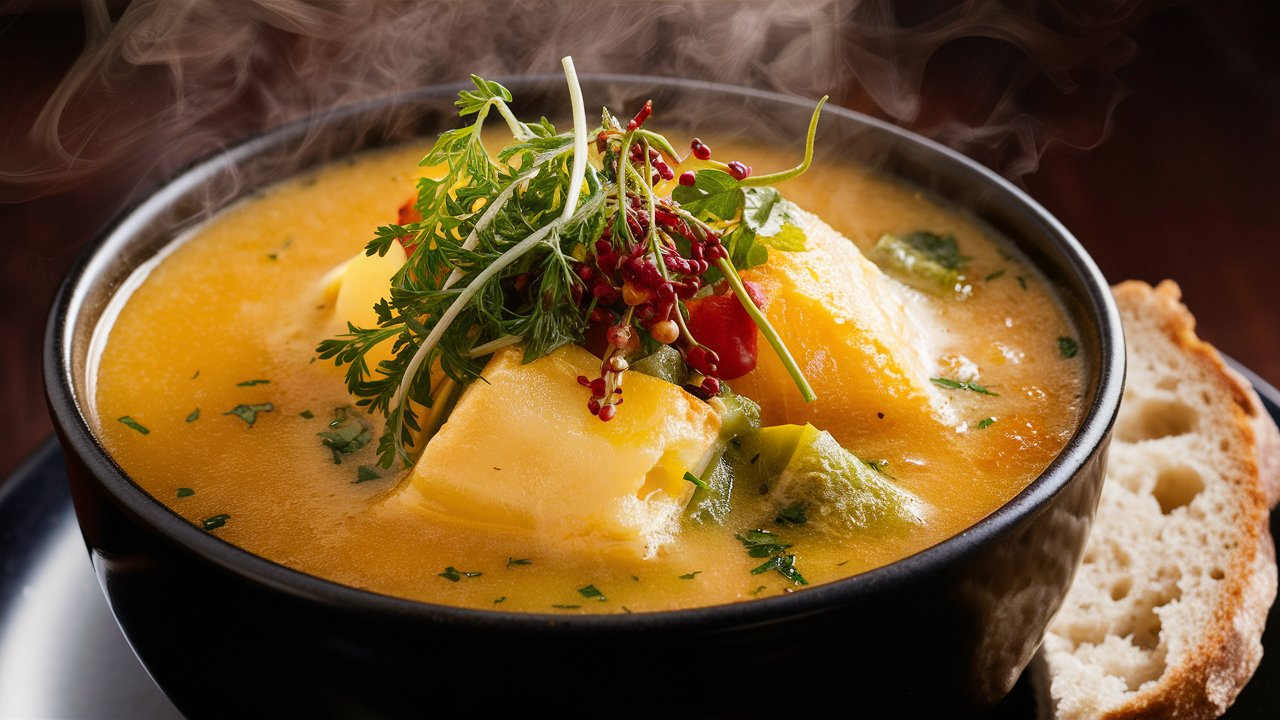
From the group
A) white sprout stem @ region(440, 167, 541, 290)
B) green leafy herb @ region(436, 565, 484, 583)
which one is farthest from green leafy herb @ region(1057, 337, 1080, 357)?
green leafy herb @ region(436, 565, 484, 583)

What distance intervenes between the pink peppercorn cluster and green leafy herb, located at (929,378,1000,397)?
1.49 feet

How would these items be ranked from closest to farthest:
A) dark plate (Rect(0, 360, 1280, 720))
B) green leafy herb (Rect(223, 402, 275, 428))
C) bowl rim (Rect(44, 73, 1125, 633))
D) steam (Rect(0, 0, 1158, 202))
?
bowl rim (Rect(44, 73, 1125, 633)) < green leafy herb (Rect(223, 402, 275, 428)) < dark plate (Rect(0, 360, 1280, 720)) < steam (Rect(0, 0, 1158, 202))

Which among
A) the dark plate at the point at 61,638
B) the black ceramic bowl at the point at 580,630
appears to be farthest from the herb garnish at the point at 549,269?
the dark plate at the point at 61,638

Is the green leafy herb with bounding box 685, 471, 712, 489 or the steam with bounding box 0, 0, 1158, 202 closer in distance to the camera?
the green leafy herb with bounding box 685, 471, 712, 489

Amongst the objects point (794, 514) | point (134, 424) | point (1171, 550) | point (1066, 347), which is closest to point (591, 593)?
point (794, 514)

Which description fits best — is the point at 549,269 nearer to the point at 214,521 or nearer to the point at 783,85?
the point at 214,521

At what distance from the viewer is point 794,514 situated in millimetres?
1647

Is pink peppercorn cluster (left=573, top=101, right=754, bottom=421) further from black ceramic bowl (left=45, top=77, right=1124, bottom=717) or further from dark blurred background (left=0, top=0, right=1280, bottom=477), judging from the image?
dark blurred background (left=0, top=0, right=1280, bottom=477)

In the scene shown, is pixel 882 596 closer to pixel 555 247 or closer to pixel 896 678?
pixel 896 678

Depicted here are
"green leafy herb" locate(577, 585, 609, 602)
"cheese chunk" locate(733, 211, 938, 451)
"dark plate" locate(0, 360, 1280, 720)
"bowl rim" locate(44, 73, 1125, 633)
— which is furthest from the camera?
"dark plate" locate(0, 360, 1280, 720)

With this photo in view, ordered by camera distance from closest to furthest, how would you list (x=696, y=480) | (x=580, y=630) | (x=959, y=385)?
(x=580, y=630), (x=696, y=480), (x=959, y=385)

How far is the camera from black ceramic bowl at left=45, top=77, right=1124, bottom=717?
1.31m

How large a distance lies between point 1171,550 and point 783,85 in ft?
4.81

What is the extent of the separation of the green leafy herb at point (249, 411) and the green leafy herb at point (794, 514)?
811 mm
